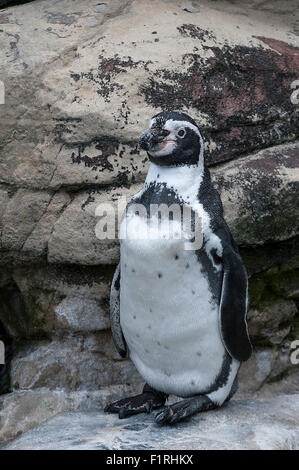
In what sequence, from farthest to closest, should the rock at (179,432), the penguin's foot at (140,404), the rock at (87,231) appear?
the rock at (87,231) < the penguin's foot at (140,404) < the rock at (179,432)

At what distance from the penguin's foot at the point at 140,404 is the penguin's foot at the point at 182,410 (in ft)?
0.54

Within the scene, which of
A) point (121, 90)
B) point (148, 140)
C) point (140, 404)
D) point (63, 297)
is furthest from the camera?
point (63, 297)

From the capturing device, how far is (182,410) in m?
2.65

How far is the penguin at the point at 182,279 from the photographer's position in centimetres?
253

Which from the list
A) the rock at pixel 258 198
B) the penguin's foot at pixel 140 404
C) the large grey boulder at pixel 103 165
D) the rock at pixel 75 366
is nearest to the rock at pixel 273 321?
the large grey boulder at pixel 103 165

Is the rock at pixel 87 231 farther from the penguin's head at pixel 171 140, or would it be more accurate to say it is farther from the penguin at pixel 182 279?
the penguin's head at pixel 171 140

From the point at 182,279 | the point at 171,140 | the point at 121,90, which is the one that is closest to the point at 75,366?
the point at 182,279

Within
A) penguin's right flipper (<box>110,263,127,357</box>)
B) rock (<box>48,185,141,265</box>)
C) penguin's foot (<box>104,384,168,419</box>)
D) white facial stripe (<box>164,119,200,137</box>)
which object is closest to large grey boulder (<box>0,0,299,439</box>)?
rock (<box>48,185,141,265</box>)

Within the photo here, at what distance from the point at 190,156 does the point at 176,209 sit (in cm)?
20

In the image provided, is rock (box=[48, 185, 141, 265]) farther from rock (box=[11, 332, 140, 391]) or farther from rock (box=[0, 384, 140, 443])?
rock (box=[0, 384, 140, 443])

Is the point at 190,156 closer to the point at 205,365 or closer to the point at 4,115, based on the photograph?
the point at 205,365

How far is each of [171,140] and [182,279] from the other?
0.50 metres

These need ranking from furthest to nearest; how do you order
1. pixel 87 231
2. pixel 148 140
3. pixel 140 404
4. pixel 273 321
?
1. pixel 273 321
2. pixel 87 231
3. pixel 140 404
4. pixel 148 140

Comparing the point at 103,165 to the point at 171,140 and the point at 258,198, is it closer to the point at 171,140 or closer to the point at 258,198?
the point at 258,198
